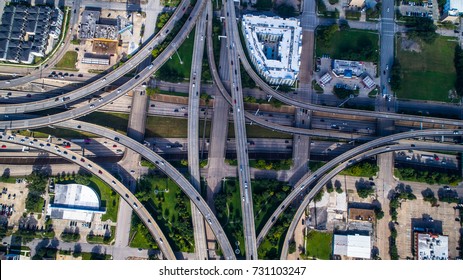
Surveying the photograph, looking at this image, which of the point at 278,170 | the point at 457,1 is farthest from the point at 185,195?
the point at 457,1

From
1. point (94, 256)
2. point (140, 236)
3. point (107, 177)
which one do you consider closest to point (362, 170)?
point (140, 236)

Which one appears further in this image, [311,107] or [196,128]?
[311,107]

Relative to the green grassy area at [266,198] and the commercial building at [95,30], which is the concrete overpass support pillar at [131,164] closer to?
the commercial building at [95,30]

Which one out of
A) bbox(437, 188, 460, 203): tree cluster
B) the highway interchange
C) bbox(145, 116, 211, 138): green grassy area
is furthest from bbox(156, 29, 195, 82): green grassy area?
bbox(437, 188, 460, 203): tree cluster

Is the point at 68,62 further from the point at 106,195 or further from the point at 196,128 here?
the point at 196,128

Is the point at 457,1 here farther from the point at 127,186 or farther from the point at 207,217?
the point at 127,186
